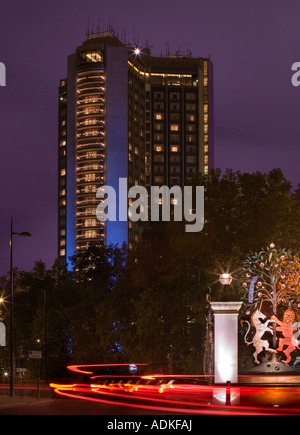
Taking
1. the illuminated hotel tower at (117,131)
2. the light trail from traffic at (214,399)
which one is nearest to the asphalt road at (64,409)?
the light trail from traffic at (214,399)

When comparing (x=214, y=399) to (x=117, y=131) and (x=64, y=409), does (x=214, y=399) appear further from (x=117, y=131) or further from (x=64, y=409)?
(x=117, y=131)

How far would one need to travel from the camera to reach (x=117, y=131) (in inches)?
7215

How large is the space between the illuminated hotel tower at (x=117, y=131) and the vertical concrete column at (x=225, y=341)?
5800 inches

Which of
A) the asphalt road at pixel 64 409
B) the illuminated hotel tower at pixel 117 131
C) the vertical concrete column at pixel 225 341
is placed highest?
the illuminated hotel tower at pixel 117 131

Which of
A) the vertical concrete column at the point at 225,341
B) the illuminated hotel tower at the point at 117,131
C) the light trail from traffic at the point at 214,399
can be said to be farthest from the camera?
the illuminated hotel tower at the point at 117,131

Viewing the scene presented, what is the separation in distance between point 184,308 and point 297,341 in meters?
20.3

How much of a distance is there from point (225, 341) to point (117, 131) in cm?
15624

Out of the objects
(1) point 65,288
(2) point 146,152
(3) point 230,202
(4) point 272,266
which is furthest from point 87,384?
(2) point 146,152

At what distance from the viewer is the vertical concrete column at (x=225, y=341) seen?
29.4 meters

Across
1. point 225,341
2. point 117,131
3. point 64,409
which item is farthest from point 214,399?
point 117,131

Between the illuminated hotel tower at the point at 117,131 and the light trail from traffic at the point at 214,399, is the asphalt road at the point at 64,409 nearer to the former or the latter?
the light trail from traffic at the point at 214,399

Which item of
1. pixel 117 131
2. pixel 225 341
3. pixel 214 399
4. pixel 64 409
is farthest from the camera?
pixel 117 131

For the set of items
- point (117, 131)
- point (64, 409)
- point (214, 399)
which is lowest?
point (64, 409)

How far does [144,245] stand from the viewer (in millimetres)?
67188
